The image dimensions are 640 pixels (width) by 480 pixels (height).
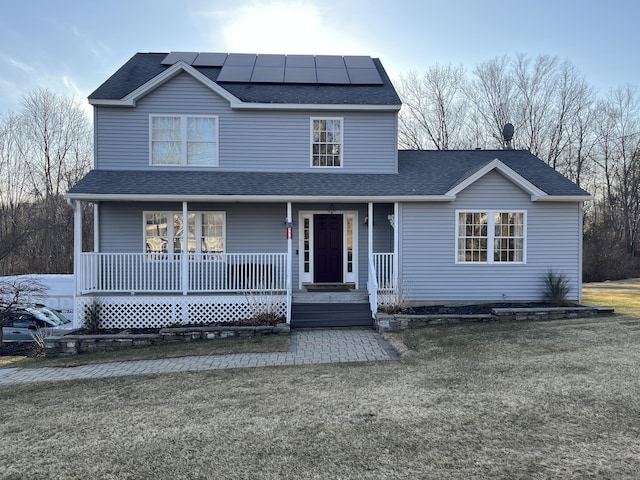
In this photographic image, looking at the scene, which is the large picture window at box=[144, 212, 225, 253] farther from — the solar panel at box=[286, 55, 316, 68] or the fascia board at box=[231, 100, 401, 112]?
the solar panel at box=[286, 55, 316, 68]

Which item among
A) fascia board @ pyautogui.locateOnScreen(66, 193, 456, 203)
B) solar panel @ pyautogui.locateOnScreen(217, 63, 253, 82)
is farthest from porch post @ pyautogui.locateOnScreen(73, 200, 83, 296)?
solar panel @ pyautogui.locateOnScreen(217, 63, 253, 82)

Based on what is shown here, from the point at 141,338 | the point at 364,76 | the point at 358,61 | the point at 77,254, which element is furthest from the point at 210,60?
the point at 141,338

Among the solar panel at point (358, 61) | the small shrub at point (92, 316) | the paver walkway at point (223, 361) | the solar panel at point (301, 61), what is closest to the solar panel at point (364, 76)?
the solar panel at point (358, 61)

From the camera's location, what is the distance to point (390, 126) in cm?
1266

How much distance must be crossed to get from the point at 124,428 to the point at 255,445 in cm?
159

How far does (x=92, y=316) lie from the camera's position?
1031 centimetres

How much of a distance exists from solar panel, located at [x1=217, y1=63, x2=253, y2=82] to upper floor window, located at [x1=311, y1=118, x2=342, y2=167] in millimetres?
2937

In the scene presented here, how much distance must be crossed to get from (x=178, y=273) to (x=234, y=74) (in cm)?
676

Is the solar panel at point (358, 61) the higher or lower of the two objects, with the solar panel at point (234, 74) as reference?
higher

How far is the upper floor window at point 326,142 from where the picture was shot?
12.6 m

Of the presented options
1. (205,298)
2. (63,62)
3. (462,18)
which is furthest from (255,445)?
(63,62)

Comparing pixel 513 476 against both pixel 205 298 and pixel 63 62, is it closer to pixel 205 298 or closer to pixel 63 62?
pixel 205 298

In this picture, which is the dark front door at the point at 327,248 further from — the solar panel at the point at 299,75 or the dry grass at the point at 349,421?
the dry grass at the point at 349,421

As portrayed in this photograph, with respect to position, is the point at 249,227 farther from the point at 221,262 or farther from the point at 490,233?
the point at 490,233
